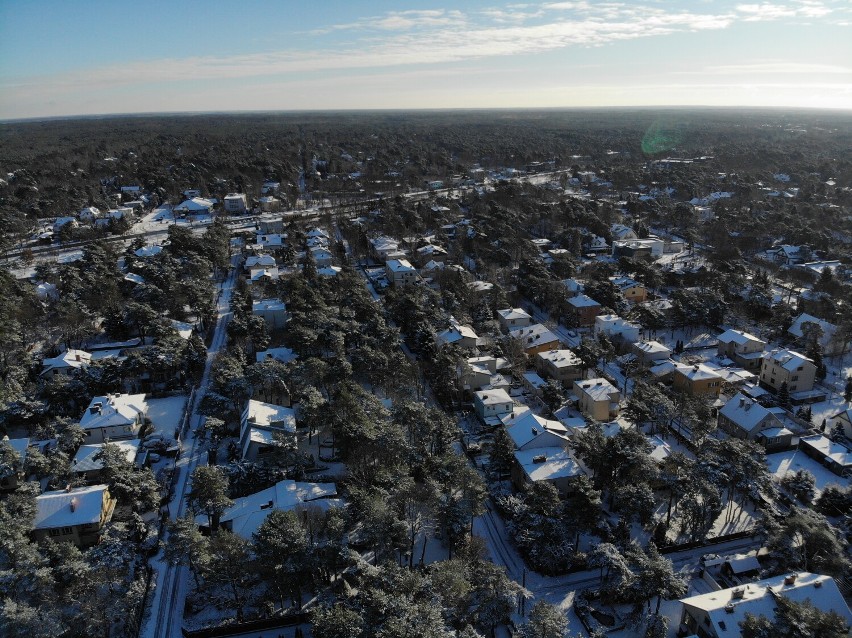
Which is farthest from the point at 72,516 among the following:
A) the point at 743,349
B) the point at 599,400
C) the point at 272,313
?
the point at 743,349

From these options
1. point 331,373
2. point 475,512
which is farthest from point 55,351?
point 475,512

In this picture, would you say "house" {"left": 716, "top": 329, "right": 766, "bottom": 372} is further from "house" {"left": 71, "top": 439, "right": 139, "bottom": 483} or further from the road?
"house" {"left": 71, "top": 439, "right": 139, "bottom": 483}

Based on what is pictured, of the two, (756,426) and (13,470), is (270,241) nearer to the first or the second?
(13,470)

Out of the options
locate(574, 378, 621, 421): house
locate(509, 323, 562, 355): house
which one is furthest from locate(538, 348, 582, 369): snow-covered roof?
locate(574, 378, 621, 421): house

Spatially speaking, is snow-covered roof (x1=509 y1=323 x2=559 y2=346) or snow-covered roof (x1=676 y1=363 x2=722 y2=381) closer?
snow-covered roof (x1=676 y1=363 x2=722 y2=381)

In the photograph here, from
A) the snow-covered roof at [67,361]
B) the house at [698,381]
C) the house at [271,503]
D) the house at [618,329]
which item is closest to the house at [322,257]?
the snow-covered roof at [67,361]

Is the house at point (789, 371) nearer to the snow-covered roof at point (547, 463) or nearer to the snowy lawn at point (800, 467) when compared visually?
the snowy lawn at point (800, 467)

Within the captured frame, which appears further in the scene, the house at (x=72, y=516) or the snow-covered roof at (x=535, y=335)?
the snow-covered roof at (x=535, y=335)
